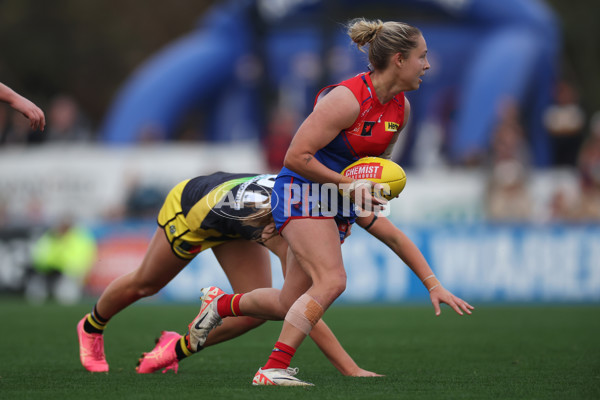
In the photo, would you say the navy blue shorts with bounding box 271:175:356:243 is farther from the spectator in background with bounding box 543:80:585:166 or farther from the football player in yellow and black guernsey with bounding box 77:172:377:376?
the spectator in background with bounding box 543:80:585:166

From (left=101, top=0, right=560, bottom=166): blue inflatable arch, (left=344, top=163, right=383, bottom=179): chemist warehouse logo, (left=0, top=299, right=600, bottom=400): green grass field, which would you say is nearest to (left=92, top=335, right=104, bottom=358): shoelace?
(left=0, top=299, right=600, bottom=400): green grass field

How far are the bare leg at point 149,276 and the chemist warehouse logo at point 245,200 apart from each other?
1.45ft

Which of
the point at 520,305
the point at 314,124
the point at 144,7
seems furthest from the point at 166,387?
the point at 144,7

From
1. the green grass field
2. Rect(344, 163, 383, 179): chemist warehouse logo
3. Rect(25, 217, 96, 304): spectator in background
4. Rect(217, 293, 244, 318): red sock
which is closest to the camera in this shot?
the green grass field

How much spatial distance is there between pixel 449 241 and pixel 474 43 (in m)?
6.81

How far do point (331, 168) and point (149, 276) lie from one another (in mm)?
1483

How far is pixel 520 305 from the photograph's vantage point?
44.0 feet

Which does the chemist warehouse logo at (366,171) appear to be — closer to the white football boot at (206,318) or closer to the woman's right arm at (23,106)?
the white football boot at (206,318)

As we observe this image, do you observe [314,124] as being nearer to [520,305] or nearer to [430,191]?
[520,305]

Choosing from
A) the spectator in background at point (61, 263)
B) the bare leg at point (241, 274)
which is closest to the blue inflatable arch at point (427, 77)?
the spectator in background at point (61, 263)

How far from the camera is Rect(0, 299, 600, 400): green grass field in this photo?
5.22 m

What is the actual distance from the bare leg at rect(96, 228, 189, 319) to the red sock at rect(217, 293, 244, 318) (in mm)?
483

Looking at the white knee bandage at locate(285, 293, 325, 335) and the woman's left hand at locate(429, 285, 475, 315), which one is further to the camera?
the woman's left hand at locate(429, 285, 475, 315)

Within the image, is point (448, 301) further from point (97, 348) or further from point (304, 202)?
point (97, 348)
